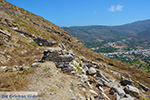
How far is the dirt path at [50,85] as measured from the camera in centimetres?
620

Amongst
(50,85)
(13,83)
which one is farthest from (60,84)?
(13,83)

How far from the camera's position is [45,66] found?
9.23 m

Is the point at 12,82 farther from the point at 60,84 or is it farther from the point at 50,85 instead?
the point at 60,84

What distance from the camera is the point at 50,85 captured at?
7.02 m

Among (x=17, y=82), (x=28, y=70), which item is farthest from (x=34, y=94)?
(x=28, y=70)

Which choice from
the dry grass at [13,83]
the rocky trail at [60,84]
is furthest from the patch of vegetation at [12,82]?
the rocky trail at [60,84]

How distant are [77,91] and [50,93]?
7.00ft

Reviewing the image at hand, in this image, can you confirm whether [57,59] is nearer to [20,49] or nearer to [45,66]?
[45,66]

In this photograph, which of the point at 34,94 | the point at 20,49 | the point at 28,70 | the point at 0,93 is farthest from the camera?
the point at 20,49

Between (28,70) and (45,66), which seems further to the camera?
(45,66)

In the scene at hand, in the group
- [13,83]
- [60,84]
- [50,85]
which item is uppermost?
[13,83]

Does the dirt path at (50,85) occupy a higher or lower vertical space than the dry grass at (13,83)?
lower

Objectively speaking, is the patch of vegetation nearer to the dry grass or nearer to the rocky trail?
the dry grass

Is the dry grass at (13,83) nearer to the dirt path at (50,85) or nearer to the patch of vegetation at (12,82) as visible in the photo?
the patch of vegetation at (12,82)
